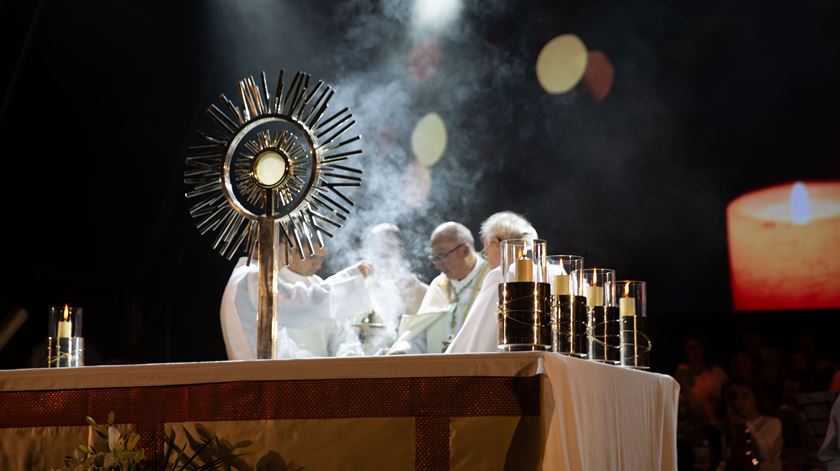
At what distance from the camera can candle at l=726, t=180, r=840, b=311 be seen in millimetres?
7109

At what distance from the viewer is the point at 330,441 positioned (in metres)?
2.56

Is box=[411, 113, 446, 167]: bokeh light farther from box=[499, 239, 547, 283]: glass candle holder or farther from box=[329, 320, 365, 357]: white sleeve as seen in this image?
box=[499, 239, 547, 283]: glass candle holder

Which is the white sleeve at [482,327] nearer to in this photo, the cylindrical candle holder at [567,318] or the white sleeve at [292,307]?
the white sleeve at [292,307]

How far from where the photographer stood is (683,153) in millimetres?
7805

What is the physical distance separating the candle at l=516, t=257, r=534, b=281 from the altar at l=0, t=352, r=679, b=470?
11.0 inches

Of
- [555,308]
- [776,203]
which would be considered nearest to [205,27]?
[776,203]

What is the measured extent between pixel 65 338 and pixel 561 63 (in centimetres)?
537

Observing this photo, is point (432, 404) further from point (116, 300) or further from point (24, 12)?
point (116, 300)

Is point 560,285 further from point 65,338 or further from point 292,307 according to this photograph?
point 292,307

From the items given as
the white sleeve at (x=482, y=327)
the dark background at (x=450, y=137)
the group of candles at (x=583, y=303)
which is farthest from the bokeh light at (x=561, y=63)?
the group of candles at (x=583, y=303)

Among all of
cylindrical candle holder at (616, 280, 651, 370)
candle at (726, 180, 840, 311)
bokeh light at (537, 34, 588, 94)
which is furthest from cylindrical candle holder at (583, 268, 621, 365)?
bokeh light at (537, 34, 588, 94)

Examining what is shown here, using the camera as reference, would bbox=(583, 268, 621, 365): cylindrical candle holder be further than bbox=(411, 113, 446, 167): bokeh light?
No

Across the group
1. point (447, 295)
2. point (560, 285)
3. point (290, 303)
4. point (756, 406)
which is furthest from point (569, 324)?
point (756, 406)

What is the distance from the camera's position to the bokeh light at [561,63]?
807 cm
